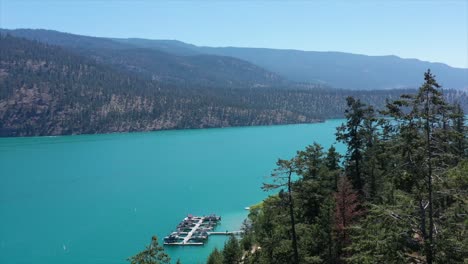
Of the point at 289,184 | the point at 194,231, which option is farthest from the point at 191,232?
the point at 289,184

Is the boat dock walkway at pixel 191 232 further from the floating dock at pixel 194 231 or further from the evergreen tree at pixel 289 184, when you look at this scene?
the evergreen tree at pixel 289 184

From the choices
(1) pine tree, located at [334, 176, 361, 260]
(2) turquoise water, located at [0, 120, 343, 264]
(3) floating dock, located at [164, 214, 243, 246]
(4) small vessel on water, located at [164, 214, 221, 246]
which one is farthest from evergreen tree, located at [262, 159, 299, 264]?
(4) small vessel on water, located at [164, 214, 221, 246]

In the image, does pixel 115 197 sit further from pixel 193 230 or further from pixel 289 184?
pixel 289 184

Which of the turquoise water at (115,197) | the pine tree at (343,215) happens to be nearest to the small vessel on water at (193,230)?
the turquoise water at (115,197)

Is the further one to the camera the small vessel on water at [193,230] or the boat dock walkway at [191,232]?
the boat dock walkway at [191,232]

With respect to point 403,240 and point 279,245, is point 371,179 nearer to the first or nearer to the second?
point 279,245
